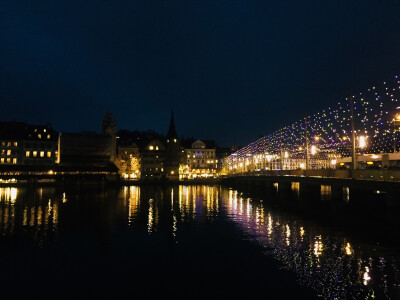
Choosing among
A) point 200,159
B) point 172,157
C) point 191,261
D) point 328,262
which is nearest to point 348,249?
point 328,262

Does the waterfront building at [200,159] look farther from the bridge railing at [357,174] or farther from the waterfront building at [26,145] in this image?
the bridge railing at [357,174]

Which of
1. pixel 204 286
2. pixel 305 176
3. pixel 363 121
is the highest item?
pixel 363 121

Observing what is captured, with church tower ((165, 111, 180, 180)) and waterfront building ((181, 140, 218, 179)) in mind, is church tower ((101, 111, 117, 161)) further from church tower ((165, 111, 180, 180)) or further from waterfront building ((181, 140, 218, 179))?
waterfront building ((181, 140, 218, 179))

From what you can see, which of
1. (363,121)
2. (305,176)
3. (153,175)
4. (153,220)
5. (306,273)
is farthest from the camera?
(153,175)

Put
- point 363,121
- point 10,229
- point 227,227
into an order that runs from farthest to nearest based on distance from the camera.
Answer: point 363,121, point 227,227, point 10,229

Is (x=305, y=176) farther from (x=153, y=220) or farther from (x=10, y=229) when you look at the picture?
(x=10, y=229)

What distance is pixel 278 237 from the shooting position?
89.1ft

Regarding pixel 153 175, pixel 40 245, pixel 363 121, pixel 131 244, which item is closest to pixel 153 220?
pixel 131 244

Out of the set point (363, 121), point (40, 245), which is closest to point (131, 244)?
point (40, 245)

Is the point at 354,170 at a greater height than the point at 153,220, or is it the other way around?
the point at 354,170

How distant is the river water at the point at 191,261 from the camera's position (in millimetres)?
16094

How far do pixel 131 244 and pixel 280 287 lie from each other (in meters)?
12.6

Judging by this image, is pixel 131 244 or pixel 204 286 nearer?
pixel 204 286

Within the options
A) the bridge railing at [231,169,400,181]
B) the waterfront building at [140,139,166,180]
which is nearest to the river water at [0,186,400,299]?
the bridge railing at [231,169,400,181]
